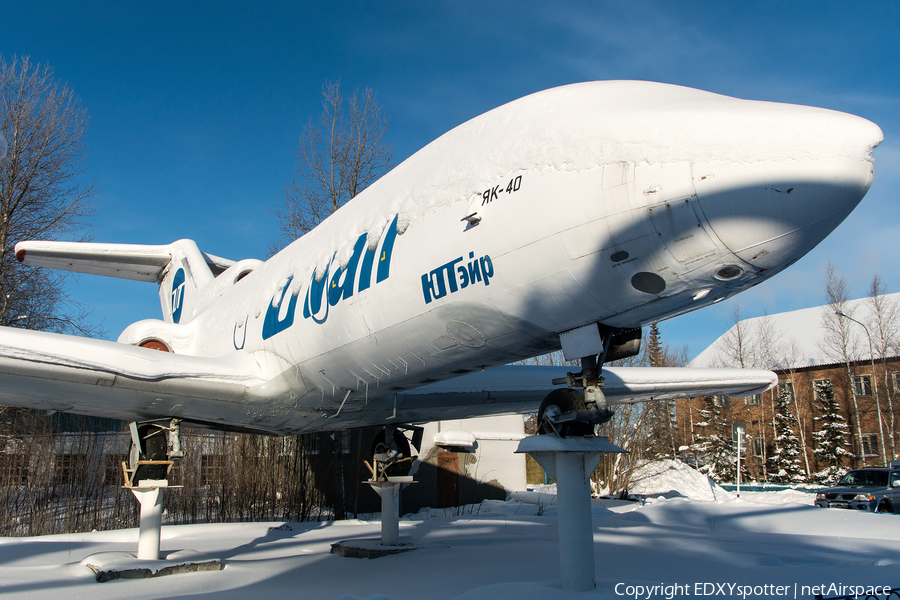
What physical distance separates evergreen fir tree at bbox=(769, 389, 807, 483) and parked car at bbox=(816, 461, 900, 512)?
17939 millimetres

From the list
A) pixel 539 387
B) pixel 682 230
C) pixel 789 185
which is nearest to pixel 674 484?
pixel 539 387

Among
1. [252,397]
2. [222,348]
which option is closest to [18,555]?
[222,348]

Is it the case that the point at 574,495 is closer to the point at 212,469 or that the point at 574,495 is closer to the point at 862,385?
the point at 212,469

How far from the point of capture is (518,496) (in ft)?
69.5

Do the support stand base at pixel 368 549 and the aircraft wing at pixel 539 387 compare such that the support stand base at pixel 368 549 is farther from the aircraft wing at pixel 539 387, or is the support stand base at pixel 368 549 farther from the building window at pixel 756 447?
the building window at pixel 756 447

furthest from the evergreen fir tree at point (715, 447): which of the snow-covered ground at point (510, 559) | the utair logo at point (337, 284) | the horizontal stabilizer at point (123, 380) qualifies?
the horizontal stabilizer at point (123, 380)

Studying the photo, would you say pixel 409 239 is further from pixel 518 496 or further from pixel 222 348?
pixel 518 496

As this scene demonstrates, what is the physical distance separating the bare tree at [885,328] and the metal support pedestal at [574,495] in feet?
117

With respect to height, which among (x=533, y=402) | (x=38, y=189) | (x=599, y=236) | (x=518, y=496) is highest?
(x=38, y=189)

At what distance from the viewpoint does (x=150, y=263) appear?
1464cm

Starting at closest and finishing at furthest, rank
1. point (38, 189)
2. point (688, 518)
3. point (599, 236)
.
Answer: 1. point (599, 236)
2. point (688, 518)
3. point (38, 189)

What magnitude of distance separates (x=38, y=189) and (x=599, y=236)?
21116 millimetres

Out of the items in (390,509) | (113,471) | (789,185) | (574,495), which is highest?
(789,185)

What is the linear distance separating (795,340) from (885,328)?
604 cm
